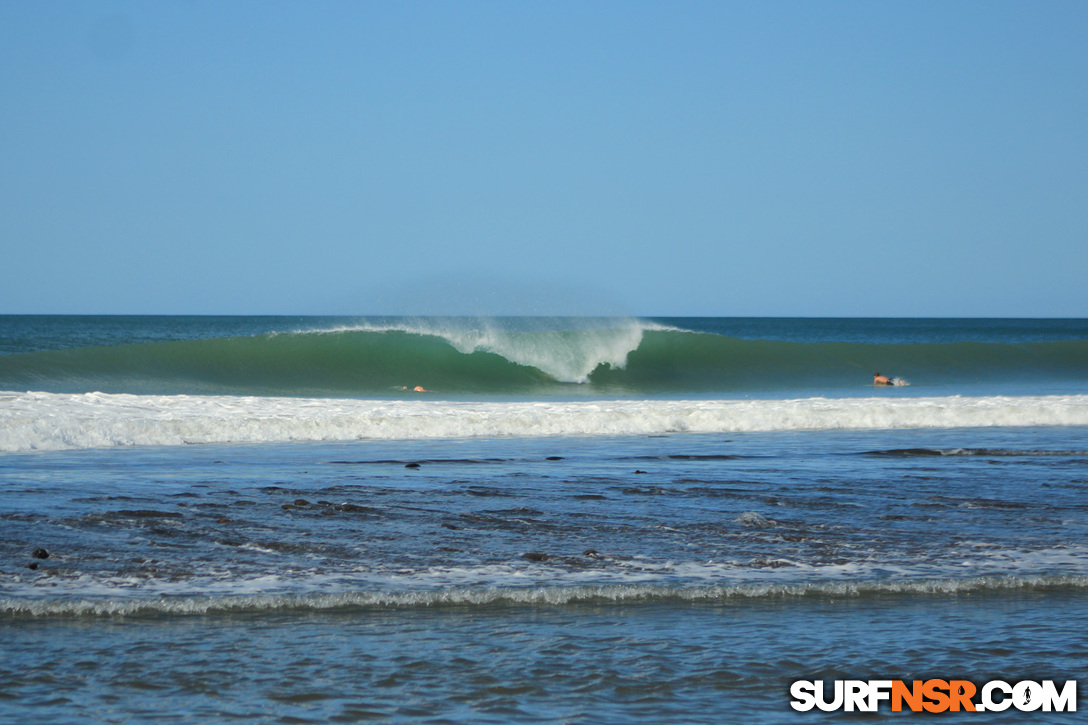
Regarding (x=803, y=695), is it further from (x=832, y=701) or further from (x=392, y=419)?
(x=392, y=419)

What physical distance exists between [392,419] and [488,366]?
41.6 ft

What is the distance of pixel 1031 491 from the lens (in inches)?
276

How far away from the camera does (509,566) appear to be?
4.61 metres

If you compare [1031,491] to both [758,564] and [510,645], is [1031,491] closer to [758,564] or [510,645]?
[758,564]

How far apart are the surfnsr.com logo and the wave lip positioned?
8.28 metres

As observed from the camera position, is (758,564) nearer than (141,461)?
Yes

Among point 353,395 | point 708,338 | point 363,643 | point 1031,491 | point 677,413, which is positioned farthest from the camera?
point 708,338

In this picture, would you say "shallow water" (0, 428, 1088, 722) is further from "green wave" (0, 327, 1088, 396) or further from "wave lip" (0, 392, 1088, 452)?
"green wave" (0, 327, 1088, 396)

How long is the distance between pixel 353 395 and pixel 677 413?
7.96 meters

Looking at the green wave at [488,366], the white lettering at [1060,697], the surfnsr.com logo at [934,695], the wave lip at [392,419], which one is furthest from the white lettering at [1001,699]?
the green wave at [488,366]

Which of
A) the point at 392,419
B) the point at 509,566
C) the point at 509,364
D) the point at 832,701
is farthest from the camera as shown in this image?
the point at 509,364

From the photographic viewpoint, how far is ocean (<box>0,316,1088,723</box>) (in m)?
3.16

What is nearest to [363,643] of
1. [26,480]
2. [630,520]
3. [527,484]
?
[630,520]

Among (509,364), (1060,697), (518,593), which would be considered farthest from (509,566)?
(509,364)
